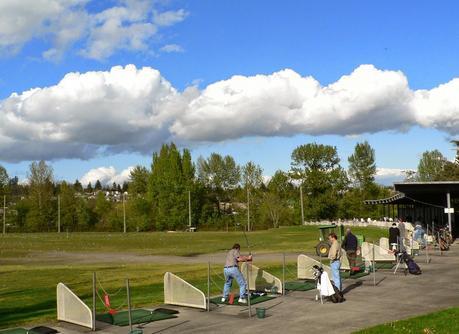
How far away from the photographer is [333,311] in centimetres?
1413

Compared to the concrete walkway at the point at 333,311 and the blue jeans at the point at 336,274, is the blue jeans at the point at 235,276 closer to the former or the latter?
the concrete walkway at the point at 333,311

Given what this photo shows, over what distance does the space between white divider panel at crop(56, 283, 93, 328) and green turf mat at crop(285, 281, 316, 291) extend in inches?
278

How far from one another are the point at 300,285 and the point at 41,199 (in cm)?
10229

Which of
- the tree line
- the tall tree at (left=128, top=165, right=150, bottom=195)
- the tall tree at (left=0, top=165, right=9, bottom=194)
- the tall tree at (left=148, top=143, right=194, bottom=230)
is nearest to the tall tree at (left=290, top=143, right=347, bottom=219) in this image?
the tree line

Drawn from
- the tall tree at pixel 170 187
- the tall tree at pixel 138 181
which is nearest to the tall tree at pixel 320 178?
the tall tree at pixel 170 187

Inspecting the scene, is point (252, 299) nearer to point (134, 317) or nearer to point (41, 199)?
point (134, 317)

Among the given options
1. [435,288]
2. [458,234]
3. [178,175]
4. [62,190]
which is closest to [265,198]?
[178,175]

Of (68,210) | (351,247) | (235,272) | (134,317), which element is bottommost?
(134,317)

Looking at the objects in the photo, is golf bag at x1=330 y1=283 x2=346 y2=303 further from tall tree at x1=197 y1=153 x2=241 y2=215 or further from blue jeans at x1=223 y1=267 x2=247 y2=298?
tall tree at x1=197 y1=153 x2=241 y2=215

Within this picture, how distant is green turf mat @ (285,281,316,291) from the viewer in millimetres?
17709

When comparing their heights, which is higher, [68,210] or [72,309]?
[68,210]

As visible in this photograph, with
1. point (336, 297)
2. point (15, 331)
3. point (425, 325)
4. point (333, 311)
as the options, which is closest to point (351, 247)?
point (336, 297)

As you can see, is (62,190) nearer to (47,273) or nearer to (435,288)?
(47,273)

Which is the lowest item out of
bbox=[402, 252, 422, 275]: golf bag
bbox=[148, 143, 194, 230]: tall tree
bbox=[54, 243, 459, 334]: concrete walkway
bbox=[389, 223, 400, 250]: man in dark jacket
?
bbox=[54, 243, 459, 334]: concrete walkway
